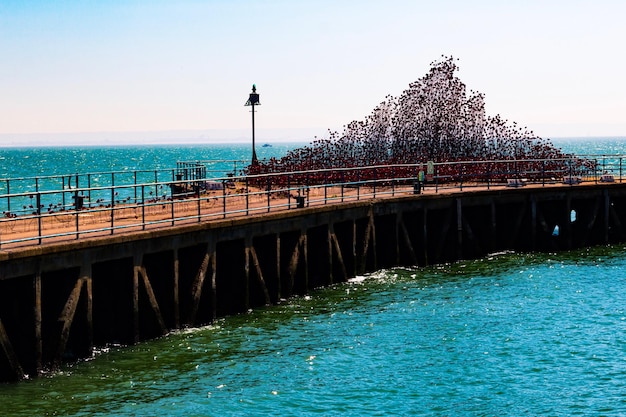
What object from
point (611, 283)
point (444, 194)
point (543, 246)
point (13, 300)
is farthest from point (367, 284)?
point (13, 300)

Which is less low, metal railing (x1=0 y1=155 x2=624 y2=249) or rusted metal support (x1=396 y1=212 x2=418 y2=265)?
metal railing (x1=0 y1=155 x2=624 y2=249)

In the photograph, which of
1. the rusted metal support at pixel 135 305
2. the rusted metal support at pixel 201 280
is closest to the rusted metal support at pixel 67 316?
the rusted metal support at pixel 135 305

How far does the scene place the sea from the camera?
66.8ft

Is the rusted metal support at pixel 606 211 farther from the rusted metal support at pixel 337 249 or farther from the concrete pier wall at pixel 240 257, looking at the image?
the rusted metal support at pixel 337 249

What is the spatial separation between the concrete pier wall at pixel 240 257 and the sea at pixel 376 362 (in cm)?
70

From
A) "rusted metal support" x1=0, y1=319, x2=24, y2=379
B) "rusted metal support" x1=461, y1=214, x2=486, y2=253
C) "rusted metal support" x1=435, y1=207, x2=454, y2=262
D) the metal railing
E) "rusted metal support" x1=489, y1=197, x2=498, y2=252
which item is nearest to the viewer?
"rusted metal support" x1=0, y1=319, x2=24, y2=379

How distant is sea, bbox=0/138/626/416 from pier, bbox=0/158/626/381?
29.5 inches

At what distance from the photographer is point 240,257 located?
29000 millimetres

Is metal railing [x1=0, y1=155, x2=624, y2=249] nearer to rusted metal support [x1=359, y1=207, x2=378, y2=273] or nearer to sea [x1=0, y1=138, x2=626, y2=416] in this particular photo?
rusted metal support [x1=359, y1=207, x2=378, y2=273]

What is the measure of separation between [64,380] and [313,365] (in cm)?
609

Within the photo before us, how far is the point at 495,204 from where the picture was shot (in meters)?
40.1

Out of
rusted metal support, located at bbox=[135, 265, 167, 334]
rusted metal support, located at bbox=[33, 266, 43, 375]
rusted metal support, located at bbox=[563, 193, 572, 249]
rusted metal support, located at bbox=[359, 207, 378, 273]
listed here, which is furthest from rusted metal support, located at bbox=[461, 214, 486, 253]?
rusted metal support, located at bbox=[33, 266, 43, 375]

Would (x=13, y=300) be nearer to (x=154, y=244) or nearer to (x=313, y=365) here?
(x=154, y=244)

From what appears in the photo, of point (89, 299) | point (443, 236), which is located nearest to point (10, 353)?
point (89, 299)
